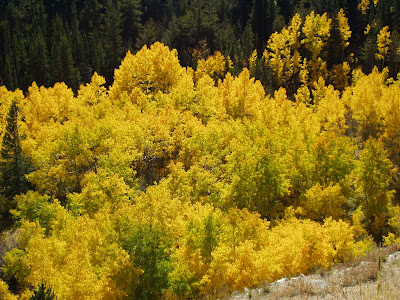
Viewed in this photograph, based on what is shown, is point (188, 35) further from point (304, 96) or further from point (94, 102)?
point (94, 102)

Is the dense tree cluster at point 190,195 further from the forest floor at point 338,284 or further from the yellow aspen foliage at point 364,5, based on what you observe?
the yellow aspen foliage at point 364,5

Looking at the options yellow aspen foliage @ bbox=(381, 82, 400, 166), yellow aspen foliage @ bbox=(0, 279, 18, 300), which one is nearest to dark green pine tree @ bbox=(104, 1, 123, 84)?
yellow aspen foliage @ bbox=(0, 279, 18, 300)

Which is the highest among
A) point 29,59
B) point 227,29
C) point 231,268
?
point 227,29

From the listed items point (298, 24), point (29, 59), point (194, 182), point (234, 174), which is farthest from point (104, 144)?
point (298, 24)

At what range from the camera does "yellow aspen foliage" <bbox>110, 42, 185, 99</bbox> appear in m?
54.6

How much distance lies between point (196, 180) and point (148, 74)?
28.5 m

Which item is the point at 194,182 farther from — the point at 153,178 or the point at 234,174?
the point at 153,178

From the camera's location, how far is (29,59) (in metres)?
80.2

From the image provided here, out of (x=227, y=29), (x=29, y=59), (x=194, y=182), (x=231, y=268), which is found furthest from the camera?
(x=227, y=29)

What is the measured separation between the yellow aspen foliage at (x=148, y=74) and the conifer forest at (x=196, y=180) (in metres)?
0.23

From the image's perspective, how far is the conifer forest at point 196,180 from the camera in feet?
72.5

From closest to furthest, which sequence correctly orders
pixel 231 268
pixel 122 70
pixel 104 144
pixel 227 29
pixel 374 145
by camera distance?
pixel 231 268, pixel 374 145, pixel 104 144, pixel 122 70, pixel 227 29

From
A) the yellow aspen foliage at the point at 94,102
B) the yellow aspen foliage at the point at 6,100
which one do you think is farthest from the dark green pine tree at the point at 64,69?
the yellow aspen foliage at the point at 94,102

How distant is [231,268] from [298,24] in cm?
7447
